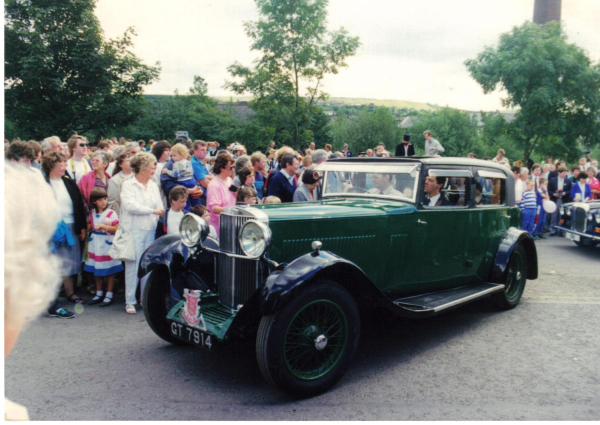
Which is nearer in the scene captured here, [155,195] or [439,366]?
[439,366]

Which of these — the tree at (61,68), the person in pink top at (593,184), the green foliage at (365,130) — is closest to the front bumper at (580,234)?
the person in pink top at (593,184)

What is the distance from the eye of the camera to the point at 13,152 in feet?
17.4

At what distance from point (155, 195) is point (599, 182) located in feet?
38.0

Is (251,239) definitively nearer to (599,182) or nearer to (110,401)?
(110,401)

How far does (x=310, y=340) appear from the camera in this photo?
11.0ft

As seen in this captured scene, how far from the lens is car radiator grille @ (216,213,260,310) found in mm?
3693

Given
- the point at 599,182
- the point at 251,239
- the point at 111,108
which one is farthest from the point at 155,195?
the point at 599,182

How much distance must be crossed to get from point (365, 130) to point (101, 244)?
51015mm

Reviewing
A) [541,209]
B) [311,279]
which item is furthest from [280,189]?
[541,209]

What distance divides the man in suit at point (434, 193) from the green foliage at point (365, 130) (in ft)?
159

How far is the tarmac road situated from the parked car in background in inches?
182

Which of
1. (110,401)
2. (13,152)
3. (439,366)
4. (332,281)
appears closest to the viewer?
(110,401)

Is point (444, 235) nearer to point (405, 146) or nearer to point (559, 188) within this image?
point (405, 146)

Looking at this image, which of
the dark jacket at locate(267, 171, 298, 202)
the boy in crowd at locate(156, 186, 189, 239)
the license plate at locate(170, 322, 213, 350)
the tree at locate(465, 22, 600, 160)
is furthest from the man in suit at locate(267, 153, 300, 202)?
the tree at locate(465, 22, 600, 160)
